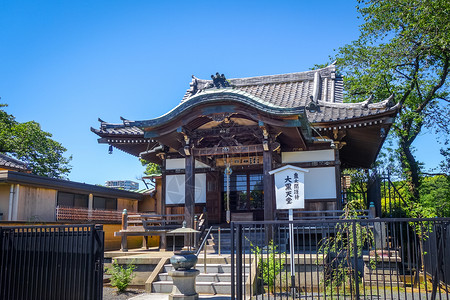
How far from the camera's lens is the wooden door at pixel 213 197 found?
51.9ft

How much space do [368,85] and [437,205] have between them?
7.44 metres

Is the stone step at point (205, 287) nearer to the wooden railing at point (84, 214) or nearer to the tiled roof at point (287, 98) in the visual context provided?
the tiled roof at point (287, 98)

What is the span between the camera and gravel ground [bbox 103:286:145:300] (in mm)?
10202

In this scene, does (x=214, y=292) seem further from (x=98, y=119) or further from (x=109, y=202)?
(x=109, y=202)

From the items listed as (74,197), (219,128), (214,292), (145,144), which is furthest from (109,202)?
(214,292)

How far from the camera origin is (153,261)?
11516mm

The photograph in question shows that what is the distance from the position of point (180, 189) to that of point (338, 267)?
24.4ft

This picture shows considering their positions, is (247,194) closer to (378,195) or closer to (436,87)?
(378,195)

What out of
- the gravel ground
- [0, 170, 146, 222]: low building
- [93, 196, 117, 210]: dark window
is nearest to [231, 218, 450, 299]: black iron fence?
the gravel ground

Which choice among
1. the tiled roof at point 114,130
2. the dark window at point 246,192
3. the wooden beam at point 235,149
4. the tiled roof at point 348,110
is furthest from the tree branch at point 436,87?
the tiled roof at point 114,130

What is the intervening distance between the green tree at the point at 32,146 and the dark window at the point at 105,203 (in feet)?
29.7

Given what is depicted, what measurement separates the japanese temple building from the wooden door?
0.04m

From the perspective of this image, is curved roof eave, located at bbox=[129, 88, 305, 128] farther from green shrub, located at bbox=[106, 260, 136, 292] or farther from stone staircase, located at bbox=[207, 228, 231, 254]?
green shrub, located at bbox=[106, 260, 136, 292]

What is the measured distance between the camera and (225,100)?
39.6ft
